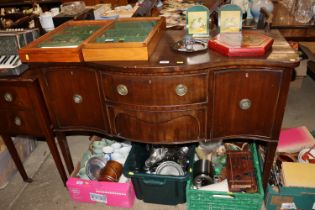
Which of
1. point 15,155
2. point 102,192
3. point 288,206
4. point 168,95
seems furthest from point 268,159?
point 15,155

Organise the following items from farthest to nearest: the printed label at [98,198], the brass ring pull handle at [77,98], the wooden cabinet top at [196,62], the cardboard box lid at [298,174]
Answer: the printed label at [98,198] → the cardboard box lid at [298,174] → the brass ring pull handle at [77,98] → the wooden cabinet top at [196,62]

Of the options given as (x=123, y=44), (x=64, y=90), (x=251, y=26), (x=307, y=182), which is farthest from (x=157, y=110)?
(x=307, y=182)

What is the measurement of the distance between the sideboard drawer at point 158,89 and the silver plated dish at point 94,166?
2.17 ft

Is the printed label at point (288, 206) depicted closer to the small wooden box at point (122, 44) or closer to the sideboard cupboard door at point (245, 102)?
the sideboard cupboard door at point (245, 102)

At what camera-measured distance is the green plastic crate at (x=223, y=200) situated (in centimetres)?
150

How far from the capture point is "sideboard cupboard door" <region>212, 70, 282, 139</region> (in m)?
1.19

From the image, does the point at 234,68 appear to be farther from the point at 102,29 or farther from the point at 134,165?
the point at 134,165

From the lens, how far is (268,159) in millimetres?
1498

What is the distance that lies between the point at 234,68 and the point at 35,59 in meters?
0.87

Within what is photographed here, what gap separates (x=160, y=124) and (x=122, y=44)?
399 mm

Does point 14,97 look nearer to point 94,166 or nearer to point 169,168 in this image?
point 94,166

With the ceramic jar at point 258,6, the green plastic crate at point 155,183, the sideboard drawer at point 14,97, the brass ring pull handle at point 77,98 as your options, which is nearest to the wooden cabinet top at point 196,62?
the brass ring pull handle at point 77,98

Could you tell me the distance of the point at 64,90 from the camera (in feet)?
4.52

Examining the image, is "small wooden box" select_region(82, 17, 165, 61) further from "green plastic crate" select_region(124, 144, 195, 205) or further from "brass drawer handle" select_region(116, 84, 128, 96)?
"green plastic crate" select_region(124, 144, 195, 205)
